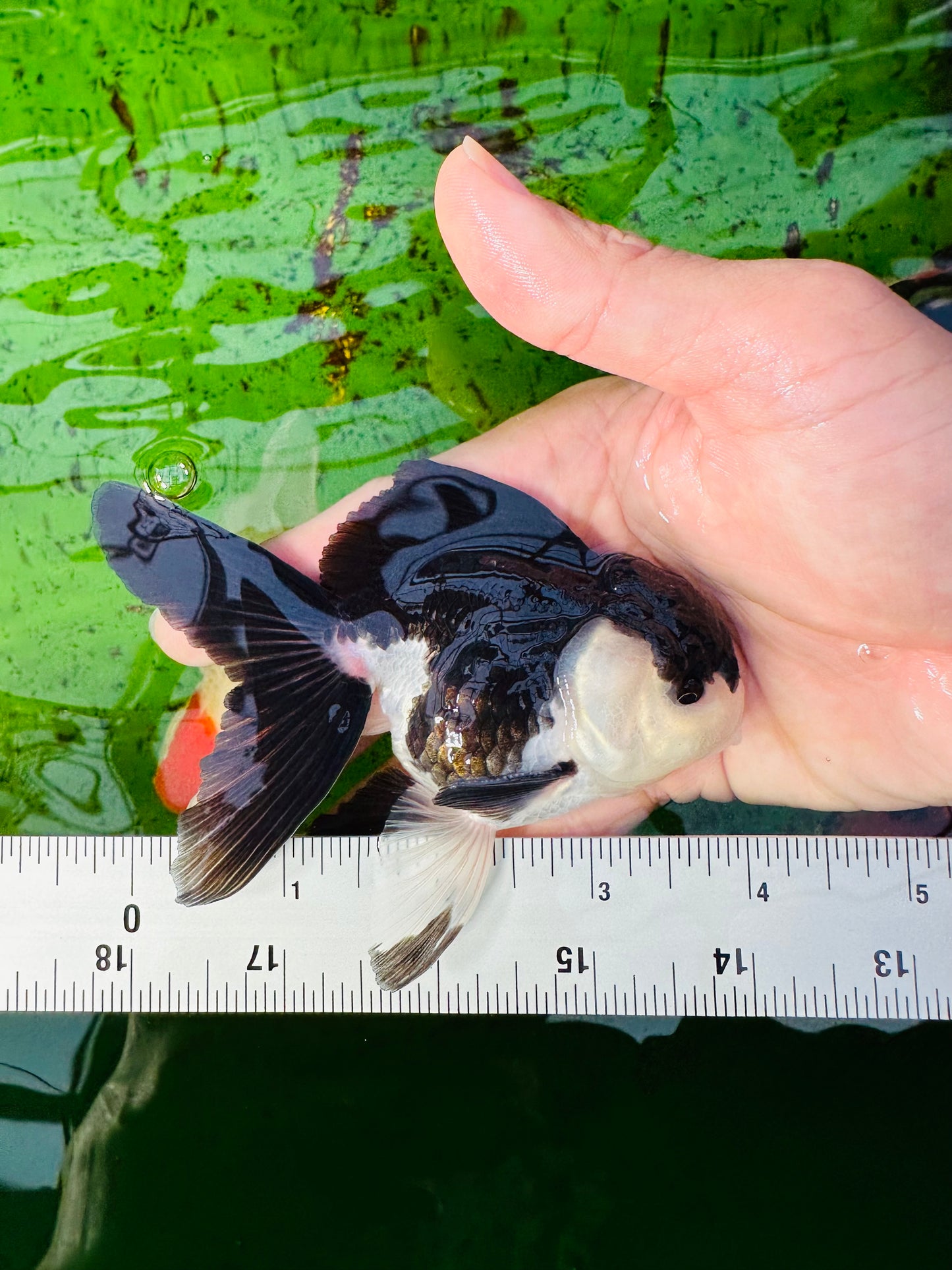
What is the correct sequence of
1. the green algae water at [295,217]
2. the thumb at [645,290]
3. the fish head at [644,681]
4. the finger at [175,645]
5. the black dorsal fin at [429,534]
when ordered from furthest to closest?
the green algae water at [295,217] < the finger at [175,645] < the black dorsal fin at [429,534] < the fish head at [644,681] < the thumb at [645,290]

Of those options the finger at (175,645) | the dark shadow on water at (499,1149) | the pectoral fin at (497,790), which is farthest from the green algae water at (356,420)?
the pectoral fin at (497,790)

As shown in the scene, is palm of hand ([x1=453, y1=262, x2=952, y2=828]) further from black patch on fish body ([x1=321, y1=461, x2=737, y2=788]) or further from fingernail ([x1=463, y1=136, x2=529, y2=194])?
fingernail ([x1=463, y1=136, x2=529, y2=194])

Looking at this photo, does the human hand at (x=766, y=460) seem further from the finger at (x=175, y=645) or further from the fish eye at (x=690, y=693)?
the fish eye at (x=690, y=693)

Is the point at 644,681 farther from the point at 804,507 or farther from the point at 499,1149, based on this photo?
the point at 499,1149

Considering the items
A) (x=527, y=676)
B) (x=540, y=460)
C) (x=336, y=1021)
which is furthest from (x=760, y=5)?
(x=336, y=1021)

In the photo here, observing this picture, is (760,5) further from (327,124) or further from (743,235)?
(327,124)

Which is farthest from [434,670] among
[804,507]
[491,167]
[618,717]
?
[491,167]

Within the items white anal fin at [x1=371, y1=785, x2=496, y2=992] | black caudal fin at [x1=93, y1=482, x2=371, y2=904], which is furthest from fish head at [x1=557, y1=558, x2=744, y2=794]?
black caudal fin at [x1=93, y1=482, x2=371, y2=904]
